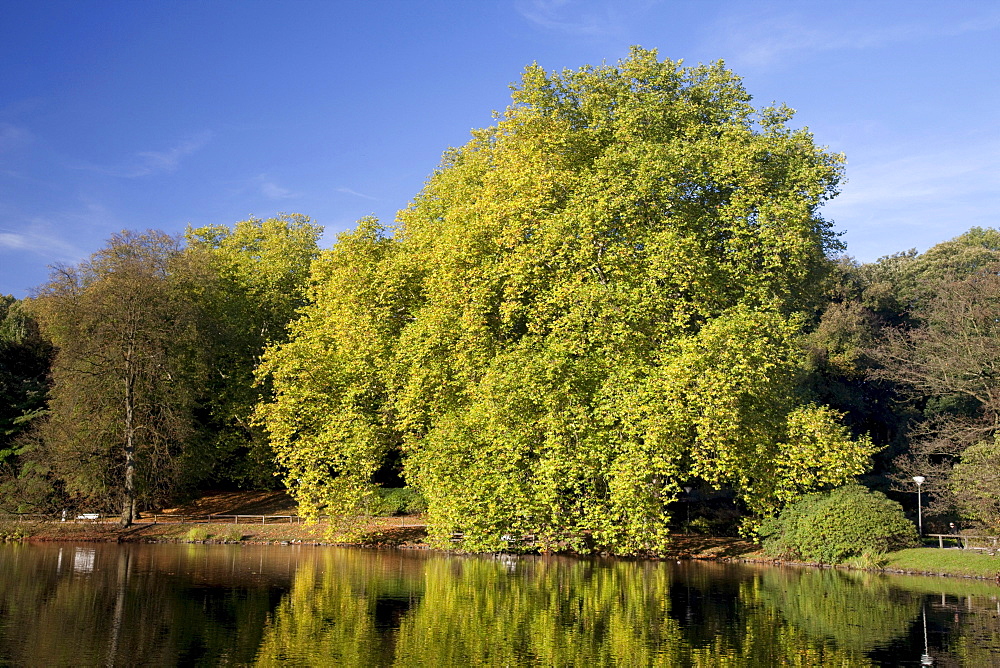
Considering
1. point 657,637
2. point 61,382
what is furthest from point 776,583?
point 61,382

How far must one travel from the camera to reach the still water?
16.0 meters

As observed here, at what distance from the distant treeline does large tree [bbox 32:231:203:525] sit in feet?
0.52

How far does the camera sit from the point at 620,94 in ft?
128

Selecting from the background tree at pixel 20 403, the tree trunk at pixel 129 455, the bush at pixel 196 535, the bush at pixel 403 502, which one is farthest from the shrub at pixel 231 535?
the background tree at pixel 20 403

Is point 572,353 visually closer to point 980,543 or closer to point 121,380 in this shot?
point 980,543

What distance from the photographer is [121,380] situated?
49.2 m

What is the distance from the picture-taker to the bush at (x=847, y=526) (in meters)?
32.8

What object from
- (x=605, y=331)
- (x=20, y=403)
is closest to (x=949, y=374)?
(x=605, y=331)

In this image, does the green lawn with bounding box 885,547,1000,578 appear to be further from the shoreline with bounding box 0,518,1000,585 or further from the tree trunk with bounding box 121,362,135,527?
the tree trunk with bounding box 121,362,135,527

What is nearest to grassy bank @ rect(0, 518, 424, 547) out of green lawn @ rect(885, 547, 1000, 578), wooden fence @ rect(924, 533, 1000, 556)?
green lawn @ rect(885, 547, 1000, 578)

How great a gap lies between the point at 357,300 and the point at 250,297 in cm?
1959

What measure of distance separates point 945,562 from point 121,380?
43.5 meters

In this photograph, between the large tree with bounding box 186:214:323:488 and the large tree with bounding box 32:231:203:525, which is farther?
the large tree with bounding box 186:214:323:488

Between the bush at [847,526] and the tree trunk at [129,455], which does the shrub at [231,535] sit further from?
the bush at [847,526]
